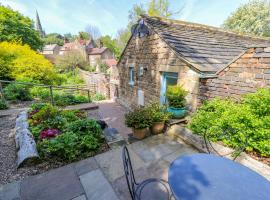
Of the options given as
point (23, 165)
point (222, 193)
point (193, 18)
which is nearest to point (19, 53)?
point (23, 165)

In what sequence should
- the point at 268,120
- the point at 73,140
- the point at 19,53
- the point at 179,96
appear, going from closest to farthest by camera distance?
the point at 268,120, the point at 73,140, the point at 179,96, the point at 19,53

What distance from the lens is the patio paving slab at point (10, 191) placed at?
7.25ft

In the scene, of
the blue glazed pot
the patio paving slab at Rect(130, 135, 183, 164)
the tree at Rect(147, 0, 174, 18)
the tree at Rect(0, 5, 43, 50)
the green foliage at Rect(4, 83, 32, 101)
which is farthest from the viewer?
the tree at Rect(0, 5, 43, 50)

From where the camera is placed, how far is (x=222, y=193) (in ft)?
4.83

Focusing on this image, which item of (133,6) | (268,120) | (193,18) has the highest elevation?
(133,6)

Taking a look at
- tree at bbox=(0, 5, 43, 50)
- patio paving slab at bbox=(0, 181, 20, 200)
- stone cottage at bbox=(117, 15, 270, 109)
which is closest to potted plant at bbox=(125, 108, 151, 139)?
stone cottage at bbox=(117, 15, 270, 109)

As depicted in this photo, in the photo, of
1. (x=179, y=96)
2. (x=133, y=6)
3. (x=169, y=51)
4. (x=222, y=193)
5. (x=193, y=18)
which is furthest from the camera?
(x=133, y=6)

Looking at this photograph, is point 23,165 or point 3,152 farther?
point 3,152

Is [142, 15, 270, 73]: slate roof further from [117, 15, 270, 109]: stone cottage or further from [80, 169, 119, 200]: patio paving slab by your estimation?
[80, 169, 119, 200]: patio paving slab

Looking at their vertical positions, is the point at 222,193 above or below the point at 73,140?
above

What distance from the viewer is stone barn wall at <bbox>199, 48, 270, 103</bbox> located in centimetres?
310

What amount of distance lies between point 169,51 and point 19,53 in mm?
12946

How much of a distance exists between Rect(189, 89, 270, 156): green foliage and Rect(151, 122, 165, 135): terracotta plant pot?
1.17m

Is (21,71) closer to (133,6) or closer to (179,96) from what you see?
(179,96)
